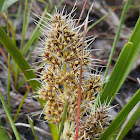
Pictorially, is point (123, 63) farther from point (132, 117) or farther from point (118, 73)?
point (132, 117)

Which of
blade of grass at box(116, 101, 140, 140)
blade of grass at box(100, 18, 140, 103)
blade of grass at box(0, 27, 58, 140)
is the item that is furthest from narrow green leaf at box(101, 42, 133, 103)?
blade of grass at box(0, 27, 58, 140)

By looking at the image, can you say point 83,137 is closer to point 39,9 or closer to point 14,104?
point 14,104

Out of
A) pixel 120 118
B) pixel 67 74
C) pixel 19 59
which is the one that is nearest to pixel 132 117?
pixel 120 118

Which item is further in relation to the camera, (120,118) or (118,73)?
(118,73)

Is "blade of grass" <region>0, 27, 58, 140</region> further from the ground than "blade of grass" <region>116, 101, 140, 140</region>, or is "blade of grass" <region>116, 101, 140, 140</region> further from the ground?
"blade of grass" <region>0, 27, 58, 140</region>

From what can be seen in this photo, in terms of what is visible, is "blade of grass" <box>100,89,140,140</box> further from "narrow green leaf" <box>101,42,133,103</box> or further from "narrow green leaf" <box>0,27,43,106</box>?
"narrow green leaf" <box>0,27,43,106</box>

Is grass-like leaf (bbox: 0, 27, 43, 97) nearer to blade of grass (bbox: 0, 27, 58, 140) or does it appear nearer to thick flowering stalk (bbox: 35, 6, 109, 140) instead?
blade of grass (bbox: 0, 27, 58, 140)

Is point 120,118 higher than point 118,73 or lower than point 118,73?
lower
